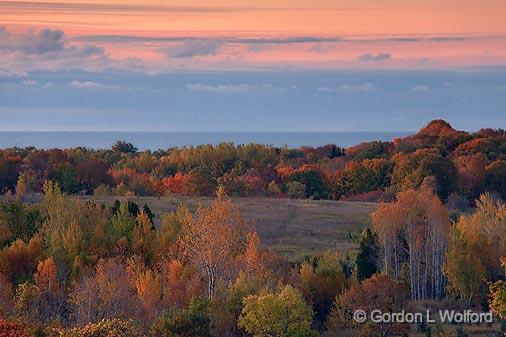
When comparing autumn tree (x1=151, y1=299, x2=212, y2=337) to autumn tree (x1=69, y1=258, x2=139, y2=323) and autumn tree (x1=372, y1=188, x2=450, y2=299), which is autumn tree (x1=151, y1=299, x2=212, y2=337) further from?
autumn tree (x1=372, y1=188, x2=450, y2=299)

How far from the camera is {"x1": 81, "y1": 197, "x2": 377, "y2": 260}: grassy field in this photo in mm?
72188

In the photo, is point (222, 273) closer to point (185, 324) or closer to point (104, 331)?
point (185, 324)

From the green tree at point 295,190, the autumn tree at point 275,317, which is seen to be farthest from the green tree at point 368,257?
the green tree at point 295,190

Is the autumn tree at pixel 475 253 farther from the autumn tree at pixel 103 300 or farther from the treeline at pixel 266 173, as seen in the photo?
the treeline at pixel 266 173

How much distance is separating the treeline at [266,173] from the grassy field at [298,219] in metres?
8.49

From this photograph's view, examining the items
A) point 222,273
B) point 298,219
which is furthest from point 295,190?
point 222,273

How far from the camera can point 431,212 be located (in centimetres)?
6022

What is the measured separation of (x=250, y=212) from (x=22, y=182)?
1972cm

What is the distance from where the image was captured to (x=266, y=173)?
11181cm

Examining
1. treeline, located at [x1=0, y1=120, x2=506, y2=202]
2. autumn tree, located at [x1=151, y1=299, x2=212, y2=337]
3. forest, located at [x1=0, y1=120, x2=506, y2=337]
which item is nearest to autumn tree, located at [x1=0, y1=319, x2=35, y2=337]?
forest, located at [x1=0, y1=120, x2=506, y2=337]

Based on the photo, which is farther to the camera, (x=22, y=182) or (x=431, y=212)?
(x=22, y=182)

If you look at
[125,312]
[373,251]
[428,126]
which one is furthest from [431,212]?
[428,126]

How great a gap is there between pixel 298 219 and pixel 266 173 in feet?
99.8

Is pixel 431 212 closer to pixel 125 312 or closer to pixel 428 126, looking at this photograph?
pixel 125 312
